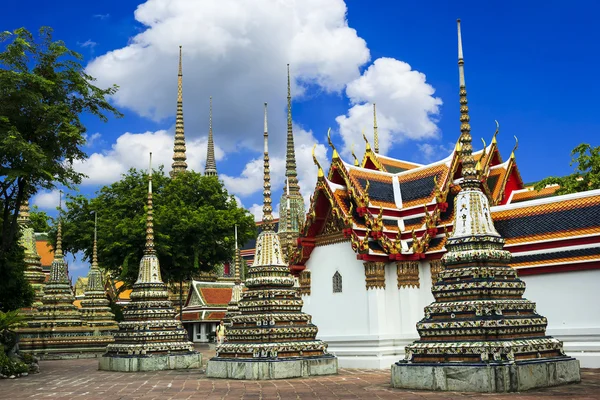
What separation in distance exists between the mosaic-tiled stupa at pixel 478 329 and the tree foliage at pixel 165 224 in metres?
25.9

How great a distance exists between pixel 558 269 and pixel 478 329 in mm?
6472

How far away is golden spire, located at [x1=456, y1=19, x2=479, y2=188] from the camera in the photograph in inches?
504

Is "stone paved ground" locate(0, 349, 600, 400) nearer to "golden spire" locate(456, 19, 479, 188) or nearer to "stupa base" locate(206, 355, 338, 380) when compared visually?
"stupa base" locate(206, 355, 338, 380)

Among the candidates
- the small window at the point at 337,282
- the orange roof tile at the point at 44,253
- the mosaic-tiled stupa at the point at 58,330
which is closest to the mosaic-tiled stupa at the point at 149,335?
the small window at the point at 337,282

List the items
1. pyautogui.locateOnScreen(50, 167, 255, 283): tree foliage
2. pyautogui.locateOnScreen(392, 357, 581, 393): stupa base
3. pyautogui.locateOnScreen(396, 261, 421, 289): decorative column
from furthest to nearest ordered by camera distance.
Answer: pyautogui.locateOnScreen(50, 167, 255, 283): tree foliage < pyautogui.locateOnScreen(396, 261, 421, 289): decorative column < pyautogui.locateOnScreen(392, 357, 581, 393): stupa base

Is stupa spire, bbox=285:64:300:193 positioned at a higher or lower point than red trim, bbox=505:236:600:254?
higher

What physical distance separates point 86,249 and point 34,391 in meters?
30.1

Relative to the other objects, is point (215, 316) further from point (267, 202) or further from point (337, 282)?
point (267, 202)

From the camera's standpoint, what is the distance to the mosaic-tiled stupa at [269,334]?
15.1m

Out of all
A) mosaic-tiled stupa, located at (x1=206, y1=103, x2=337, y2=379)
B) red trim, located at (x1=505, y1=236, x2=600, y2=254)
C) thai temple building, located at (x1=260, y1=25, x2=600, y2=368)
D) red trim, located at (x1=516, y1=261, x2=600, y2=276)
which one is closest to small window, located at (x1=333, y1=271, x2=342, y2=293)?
thai temple building, located at (x1=260, y1=25, x2=600, y2=368)

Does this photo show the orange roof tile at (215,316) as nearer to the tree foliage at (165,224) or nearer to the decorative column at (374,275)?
the tree foliage at (165,224)

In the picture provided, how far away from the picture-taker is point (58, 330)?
3033 centimetres

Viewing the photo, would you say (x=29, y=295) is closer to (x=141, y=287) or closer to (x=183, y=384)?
(x=141, y=287)

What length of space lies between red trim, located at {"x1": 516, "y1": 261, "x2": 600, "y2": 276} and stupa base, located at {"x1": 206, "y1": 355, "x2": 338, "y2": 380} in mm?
5662
